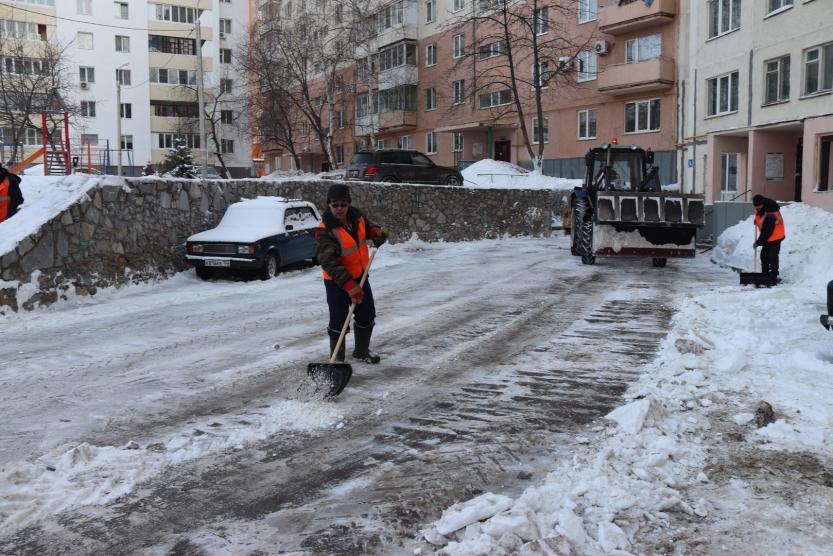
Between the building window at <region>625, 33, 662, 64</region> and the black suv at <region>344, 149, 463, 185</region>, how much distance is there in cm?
1167

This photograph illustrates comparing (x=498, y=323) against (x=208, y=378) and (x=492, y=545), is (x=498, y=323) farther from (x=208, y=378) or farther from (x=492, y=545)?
(x=492, y=545)

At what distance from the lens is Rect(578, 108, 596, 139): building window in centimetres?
3575

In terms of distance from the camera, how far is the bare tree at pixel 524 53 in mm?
34938

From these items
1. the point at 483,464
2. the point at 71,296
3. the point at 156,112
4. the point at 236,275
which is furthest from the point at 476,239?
the point at 156,112

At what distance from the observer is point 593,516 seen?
11.7 feet

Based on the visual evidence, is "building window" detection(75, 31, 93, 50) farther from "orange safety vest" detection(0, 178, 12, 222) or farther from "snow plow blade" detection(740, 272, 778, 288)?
"snow plow blade" detection(740, 272, 778, 288)

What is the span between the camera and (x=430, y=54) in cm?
4509

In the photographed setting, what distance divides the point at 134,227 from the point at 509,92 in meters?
30.4

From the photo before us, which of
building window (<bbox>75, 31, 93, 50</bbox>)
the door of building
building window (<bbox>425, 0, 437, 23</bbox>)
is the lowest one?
the door of building

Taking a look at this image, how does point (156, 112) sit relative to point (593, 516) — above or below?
above

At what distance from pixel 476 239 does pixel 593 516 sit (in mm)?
19878

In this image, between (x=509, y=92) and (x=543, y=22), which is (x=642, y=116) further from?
(x=509, y=92)

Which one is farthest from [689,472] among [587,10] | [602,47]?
[587,10]

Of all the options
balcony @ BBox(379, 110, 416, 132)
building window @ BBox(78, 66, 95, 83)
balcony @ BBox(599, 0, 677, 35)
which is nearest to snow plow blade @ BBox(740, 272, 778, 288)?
balcony @ BBox(599, 0, 677, 35)
